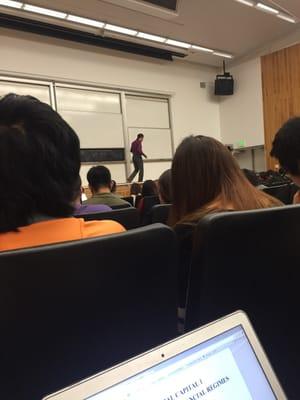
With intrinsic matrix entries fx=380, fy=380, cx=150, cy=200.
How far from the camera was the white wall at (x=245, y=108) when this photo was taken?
9.55 m

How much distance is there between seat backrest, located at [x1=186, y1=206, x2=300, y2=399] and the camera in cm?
81

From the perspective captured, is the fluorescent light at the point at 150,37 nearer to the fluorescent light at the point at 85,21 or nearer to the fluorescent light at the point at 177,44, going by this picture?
the fluorescent light at the point at 177,44

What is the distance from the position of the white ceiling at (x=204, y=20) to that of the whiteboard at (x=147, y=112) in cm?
158

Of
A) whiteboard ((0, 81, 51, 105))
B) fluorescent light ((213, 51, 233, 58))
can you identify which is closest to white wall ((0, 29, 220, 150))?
whiteboard ((0, 81, 51, 105))

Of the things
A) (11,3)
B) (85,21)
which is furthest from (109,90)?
(11,3)

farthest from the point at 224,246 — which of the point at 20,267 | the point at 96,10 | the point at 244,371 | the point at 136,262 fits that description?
the point at 96,10

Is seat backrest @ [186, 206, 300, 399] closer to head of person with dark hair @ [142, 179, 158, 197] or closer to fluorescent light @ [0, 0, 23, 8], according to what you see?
head of person with dark hair @ [142, 179, 158, 197]

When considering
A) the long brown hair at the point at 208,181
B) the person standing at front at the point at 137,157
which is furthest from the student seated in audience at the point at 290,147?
the person standing at front at the point at 137,157

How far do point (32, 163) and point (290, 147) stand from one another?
115cm

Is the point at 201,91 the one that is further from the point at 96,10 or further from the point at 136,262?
the point at 136,262

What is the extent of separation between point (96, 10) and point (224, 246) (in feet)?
22.3

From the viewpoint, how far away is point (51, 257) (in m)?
0.63

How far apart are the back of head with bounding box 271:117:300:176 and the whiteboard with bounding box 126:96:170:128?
7266 millimetres

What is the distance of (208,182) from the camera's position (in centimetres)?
130
